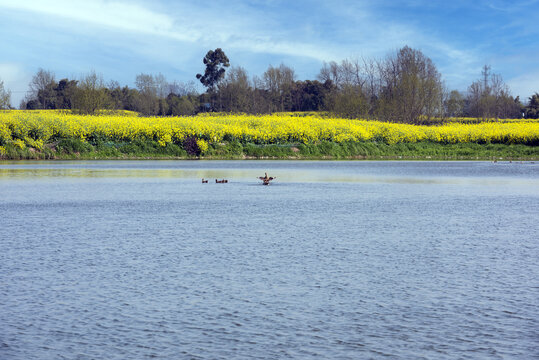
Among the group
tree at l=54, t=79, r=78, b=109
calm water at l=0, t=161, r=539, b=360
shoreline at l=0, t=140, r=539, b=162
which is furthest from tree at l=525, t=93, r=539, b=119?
calm water at l=0, t=161, r=539, b=360

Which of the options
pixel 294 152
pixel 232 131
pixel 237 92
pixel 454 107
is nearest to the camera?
pixel 294 152

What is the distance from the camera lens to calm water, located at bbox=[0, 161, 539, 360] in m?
5.72

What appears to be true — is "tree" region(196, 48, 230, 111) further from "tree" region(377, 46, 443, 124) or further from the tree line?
"tree" region(377, 46, 443, 124)

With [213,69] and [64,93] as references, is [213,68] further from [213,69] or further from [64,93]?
[64,93]

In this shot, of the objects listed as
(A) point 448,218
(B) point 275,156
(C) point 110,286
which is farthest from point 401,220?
(B) point 275,156

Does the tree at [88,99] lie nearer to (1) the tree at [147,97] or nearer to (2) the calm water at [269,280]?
(1) the tree at [147,97]

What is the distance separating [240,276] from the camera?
26.9 ft

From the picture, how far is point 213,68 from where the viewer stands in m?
111

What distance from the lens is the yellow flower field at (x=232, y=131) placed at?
142 ft

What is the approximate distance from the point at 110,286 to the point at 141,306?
1019mm

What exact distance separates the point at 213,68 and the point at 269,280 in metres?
106

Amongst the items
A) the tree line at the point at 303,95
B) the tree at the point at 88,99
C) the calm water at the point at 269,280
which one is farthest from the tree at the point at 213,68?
the calm water at the point at 269,280

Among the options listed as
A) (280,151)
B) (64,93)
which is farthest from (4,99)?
(280,151)

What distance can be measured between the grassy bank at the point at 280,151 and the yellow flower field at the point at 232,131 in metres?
0.77
